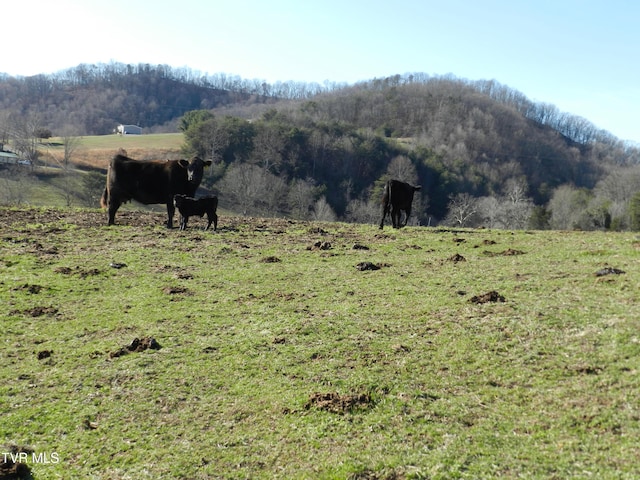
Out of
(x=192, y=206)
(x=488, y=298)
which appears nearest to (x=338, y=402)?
(x=488, y=298)

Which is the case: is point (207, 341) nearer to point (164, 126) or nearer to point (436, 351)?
point (436, 351)

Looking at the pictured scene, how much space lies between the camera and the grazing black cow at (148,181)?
65.6 feet

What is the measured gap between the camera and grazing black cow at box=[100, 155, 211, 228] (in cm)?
2000

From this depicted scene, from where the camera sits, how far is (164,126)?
198 metres

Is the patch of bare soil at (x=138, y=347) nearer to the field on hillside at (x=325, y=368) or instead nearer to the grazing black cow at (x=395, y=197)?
the field on hillside at (x=325, y=368)

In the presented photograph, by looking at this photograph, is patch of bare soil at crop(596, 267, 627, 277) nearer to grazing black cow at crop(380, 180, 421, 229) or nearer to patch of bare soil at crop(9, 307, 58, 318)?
grazing black cow at crop(380, 180, 421, 229)

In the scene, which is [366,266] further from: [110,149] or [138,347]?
[110,149]

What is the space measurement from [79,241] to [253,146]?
84.1 m

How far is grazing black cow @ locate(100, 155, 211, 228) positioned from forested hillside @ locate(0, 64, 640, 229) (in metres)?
47.5

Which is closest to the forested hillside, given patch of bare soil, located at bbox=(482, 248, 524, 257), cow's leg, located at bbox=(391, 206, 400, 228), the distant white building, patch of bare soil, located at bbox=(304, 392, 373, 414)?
the distant white building

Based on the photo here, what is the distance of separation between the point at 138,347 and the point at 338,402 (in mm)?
4009

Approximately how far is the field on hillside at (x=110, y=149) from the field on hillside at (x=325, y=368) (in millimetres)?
77118

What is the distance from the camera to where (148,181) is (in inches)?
793

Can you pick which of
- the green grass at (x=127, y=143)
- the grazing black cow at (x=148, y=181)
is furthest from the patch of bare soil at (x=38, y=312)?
the green grass at (x=127, y=143)
